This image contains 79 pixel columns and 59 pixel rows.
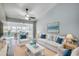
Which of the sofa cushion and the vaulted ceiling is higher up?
the vaulted ceiling

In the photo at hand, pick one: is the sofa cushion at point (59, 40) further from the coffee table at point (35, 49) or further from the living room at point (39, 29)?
the coffee table at point (35, 49)

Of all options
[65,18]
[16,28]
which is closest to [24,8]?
[16,28]

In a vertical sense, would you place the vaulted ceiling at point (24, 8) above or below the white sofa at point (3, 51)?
above

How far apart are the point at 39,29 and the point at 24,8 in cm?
40

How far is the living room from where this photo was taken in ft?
6.21

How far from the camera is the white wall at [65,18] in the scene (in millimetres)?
1901

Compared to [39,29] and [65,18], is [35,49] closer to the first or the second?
[39,29]

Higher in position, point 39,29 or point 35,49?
point 39,29

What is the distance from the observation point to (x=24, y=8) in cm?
192

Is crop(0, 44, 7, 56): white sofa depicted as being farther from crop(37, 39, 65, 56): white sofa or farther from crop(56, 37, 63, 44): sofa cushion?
crop(56, 37, 63, 44): sofa cushion

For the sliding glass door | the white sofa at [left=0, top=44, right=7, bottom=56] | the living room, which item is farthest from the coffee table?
the white sofa at [left=0, top=44, right=7, bottom=56]

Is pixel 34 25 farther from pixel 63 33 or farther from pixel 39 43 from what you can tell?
pixel 63 33

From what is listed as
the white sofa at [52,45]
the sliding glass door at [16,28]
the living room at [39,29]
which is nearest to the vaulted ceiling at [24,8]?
the living room at [39,29]

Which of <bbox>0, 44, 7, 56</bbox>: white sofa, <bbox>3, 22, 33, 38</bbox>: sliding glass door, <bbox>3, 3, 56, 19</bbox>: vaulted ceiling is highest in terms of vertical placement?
<bbox>3, 3, 56, 19</bbox>: vaulted ceiling
